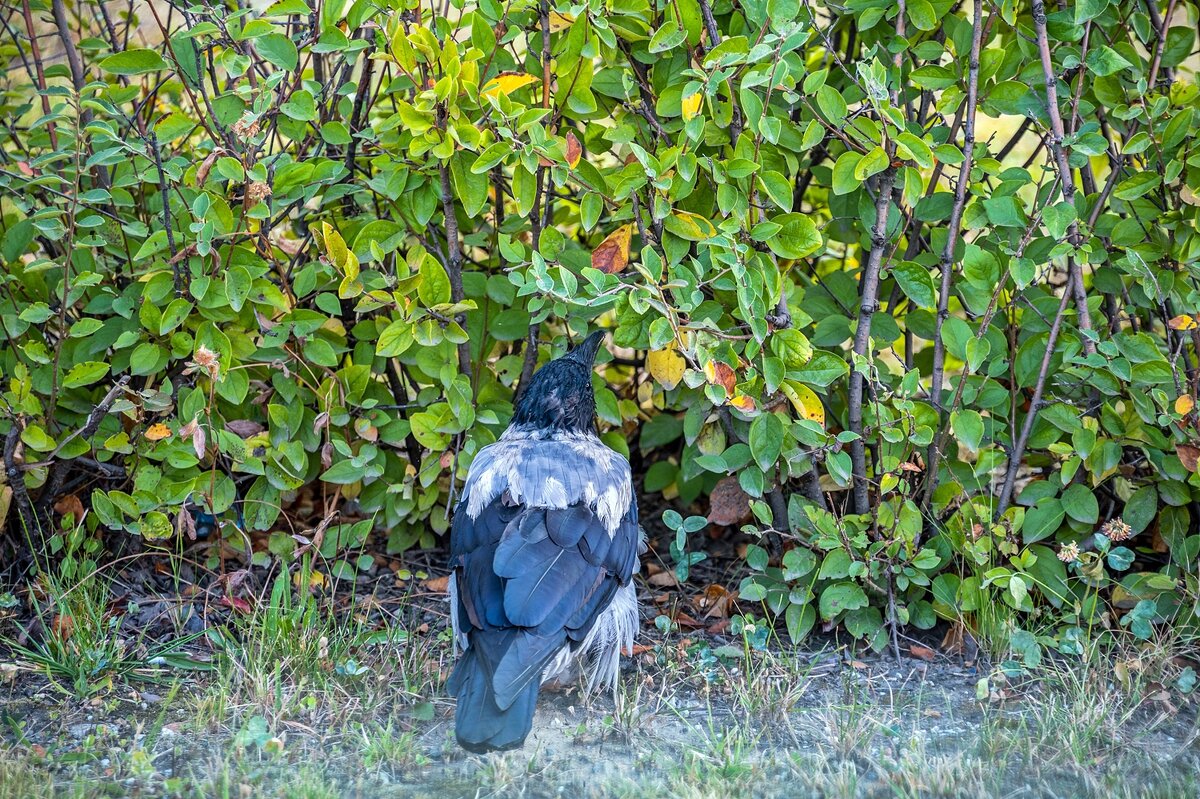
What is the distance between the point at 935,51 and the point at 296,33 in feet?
7.61

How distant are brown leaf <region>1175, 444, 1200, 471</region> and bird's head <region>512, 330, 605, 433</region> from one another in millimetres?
1938

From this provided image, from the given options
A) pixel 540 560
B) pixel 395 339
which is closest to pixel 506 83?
pixel 395 339

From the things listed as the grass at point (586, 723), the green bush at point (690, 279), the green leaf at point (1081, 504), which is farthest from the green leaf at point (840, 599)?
the green leaf at point (1081, 504)

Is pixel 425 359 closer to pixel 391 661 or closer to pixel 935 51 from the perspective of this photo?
pixel 391 661

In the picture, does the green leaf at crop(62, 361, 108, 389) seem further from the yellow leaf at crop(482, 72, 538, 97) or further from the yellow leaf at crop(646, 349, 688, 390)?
the yellow leaf at crop(646, 349, 688, 390)

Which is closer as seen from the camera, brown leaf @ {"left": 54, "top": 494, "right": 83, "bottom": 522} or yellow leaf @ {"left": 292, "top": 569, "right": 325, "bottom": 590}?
yellow leaf @ {"left": 292, "top": 569, "right": 325, "bottom": 590}

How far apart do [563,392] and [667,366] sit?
0.47 meters

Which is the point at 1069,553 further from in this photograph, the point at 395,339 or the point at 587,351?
the point at 395,339

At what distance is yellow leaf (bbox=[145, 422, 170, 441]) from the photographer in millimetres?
3613

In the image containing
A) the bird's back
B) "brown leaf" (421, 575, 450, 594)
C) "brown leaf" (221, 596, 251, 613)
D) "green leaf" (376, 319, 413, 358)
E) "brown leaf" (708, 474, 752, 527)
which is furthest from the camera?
"brown leaf" (421, 575, 450, 594)

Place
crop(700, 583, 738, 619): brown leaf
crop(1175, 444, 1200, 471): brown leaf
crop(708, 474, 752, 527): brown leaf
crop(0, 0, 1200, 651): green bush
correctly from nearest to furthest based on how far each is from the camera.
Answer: crop(0, 0, 1200, 651): green bush < crop(1175, 444, 1200, 471): brown leaf < crop(708, 474, 752, 527): brown leaf < crop(700, 583, 738, 619): brown leaf

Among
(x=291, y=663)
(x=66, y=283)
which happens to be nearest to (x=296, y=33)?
(x=66, y=283)

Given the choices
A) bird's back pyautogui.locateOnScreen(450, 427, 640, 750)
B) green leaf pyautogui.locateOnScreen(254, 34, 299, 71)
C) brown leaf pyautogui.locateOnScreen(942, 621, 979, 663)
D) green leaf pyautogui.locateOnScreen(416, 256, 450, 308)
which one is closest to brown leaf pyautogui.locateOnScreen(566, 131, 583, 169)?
green leaf pyautogui.locateOnScreen(416, 256, 450, 308)

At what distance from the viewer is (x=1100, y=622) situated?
3.77 metres
